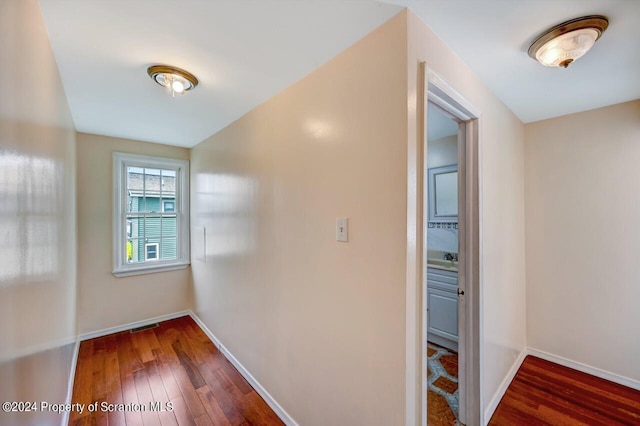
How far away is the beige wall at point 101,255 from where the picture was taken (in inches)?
116

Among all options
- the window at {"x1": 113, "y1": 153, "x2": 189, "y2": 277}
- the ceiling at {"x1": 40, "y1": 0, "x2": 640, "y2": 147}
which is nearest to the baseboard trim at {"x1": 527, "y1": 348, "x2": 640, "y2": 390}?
the ceiling at {"x1": 40, "y1": 0, "x2": 640, "y2": 147}

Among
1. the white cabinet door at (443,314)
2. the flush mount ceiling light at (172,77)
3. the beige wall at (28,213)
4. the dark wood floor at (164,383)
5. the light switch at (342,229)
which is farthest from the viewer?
the white cabinet door at (443,314)

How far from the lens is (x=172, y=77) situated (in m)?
1.67

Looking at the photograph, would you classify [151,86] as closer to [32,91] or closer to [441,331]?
[32,91]

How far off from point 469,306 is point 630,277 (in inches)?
62.8

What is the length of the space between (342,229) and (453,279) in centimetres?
182

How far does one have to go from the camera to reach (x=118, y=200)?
3.18 meters

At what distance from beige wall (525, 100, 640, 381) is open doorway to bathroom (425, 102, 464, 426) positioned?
752 millimetres

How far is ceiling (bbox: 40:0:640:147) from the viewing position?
1.14 m

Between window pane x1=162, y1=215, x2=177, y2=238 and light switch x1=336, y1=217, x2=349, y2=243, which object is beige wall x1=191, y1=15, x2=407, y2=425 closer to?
light switch x1=336, y1=217, x2=349, y2=243

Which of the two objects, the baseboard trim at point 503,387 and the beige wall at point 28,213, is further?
the baseboard trim at point 503,387

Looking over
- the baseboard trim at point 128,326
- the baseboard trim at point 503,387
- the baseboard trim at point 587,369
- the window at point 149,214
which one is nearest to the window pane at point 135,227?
the window at point 149,214

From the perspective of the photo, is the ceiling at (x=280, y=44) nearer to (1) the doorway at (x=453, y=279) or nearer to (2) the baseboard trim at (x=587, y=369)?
(1) the doorway at (x=453, y=279)

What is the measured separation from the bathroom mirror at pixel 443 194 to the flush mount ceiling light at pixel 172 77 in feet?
9.17
